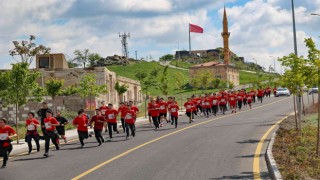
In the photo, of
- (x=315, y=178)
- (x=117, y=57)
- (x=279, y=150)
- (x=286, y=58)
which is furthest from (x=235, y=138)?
(x=117, y=57)

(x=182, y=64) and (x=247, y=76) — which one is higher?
(x=182, y=64)

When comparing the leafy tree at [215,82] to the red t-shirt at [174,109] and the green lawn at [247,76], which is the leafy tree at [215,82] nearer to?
the green lawn at [247,76]

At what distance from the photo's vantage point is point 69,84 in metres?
49.1

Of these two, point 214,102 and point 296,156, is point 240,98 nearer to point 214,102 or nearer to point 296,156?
point 214,102

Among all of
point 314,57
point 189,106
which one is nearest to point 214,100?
point 189,106

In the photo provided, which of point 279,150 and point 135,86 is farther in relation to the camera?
point 135,86

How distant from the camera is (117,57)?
166m

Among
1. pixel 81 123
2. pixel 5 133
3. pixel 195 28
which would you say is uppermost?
pixel 195 28

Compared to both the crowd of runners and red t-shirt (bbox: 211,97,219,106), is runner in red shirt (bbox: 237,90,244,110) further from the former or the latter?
the crowd of runners

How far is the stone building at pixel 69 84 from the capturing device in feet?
134

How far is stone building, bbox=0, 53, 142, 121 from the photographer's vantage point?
40.7 metres

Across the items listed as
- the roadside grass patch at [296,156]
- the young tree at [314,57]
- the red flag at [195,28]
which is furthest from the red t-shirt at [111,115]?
the red flag at [195,28]

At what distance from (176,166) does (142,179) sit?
180cm

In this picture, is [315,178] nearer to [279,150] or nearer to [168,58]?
[279,150]
